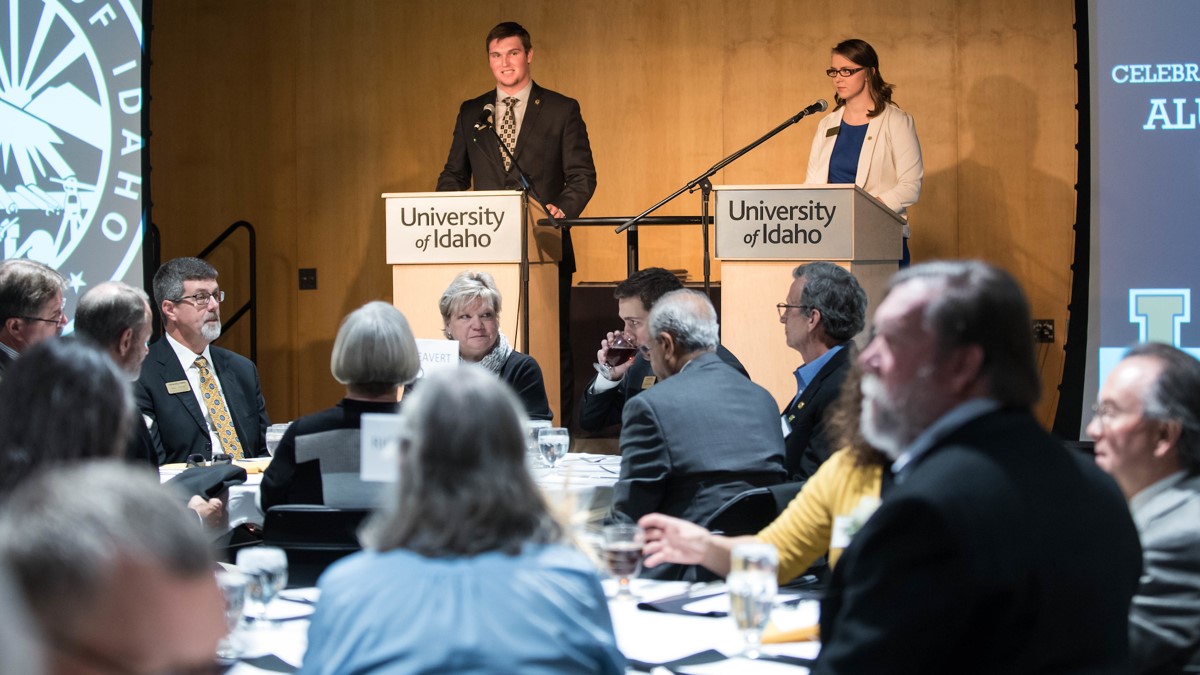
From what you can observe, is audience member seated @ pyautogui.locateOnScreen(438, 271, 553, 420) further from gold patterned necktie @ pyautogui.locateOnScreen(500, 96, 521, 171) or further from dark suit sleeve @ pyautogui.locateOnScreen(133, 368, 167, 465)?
gold patterned necktie @ pyautogui.locateOnScreen(500, 96, 521, 171)

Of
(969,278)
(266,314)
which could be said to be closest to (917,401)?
(969,278)

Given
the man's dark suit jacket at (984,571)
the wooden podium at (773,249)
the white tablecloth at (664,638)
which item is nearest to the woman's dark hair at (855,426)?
the white tablecloth at (664,638)

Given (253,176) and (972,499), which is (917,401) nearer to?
(972,499)

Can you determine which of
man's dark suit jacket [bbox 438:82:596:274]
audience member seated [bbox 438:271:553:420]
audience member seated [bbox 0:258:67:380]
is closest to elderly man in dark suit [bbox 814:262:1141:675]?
audience member seated [bbox 0:258:67:380]

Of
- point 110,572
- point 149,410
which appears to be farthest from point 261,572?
point 149,410

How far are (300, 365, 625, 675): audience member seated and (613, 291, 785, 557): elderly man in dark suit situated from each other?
1979 mm

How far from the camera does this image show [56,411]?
2.03m

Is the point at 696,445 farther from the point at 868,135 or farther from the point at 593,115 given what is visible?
the point at 593,115

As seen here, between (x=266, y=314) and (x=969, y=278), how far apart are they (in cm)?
840

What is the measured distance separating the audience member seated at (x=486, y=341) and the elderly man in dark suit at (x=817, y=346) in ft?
3.57

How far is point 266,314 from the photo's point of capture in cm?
961

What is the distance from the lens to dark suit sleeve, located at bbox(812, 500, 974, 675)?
5.16 ft

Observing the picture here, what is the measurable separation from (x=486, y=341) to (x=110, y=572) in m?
4.38

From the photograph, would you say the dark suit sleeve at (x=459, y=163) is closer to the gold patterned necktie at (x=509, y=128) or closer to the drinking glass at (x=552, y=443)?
the gold patterned necktie at (x=509, y=128)
